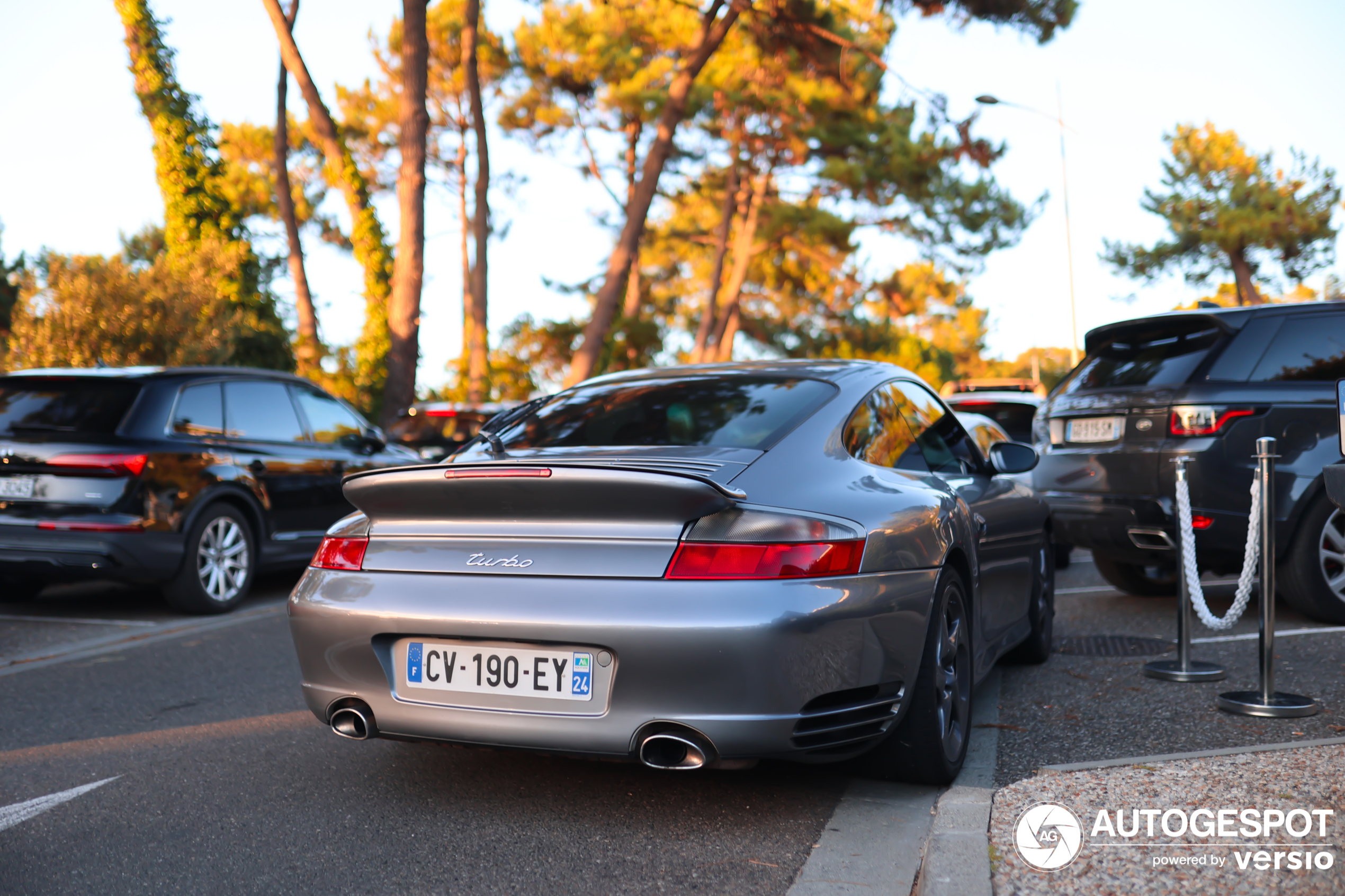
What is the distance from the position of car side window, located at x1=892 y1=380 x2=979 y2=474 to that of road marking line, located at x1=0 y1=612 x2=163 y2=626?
507 cm

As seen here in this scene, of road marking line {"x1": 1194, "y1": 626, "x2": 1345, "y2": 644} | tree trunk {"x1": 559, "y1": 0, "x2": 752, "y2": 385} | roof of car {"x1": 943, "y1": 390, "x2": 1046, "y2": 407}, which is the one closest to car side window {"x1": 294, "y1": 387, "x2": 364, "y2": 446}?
road marking line {"x1": 1194, "y1": 626, "x2": 1345, "y2": 644}

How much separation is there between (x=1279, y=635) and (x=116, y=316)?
1449 cm

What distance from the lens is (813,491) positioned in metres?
3.53

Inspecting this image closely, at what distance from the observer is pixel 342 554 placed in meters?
3.76

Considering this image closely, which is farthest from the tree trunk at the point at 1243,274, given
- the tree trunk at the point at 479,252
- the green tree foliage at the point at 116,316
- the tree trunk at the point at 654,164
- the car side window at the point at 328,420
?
the car side window at the point at 328,420

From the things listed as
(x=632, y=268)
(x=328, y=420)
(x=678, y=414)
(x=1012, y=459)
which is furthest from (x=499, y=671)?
(x=632, y=268)

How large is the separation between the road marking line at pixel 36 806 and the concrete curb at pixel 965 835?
108 inches

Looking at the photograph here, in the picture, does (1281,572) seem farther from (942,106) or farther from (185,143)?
(185,143)

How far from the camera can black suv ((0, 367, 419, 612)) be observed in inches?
280

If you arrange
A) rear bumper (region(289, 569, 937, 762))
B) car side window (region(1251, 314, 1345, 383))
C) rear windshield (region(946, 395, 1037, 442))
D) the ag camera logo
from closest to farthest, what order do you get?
the ag camera logo, rear bumper (region(289, 569, 937, 762)), car side window (region(1251, 314, 1345, 383)), rear windshield (region(946, 395, 1037, 442))

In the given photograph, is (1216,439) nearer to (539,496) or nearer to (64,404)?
(539,496)

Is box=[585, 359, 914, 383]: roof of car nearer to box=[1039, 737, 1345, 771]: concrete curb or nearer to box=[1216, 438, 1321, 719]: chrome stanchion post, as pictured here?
box=[1216, 438, 1321, 719]: chrome stanchion post

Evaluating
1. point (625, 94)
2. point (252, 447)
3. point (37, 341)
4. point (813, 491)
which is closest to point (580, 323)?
point (625, 94)

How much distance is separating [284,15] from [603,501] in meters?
18.2
